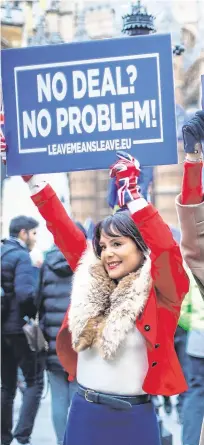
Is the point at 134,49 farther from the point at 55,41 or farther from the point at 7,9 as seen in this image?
the point at 7,9

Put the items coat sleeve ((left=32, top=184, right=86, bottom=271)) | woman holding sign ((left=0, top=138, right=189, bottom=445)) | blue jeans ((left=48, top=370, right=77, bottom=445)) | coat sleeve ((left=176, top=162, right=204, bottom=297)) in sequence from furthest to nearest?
blue jeans ((left=48, top=370, right=77, bottom=445)) < coat sleeve ((left=32, top=184, right=86, bottom=271)) < woman holding sign ((left=0, top=138, right=189, bottom=445)) < coat sleeve ((left=176, top=162, right=204, bottom=297))

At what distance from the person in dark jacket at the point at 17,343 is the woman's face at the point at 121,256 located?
3.64 feet

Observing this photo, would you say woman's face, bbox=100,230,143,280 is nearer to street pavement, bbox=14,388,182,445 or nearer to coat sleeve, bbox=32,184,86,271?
coat sleeve, bbox=32,184,86,271

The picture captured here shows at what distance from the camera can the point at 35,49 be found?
2.52m

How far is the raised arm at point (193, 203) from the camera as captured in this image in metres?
2.09

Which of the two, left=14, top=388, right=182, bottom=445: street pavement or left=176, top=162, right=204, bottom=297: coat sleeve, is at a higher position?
left=176, top=162, right=204, bottom=297: coat sleeve

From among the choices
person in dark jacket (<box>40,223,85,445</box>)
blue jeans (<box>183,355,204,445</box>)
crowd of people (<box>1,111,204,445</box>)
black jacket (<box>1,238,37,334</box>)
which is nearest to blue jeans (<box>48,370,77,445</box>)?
person in dark jacket (<box>40,223,85,445</box>)

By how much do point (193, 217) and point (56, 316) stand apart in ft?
4.63

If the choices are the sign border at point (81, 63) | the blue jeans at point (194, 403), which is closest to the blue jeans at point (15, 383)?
the blue jeans at point (194, 403)

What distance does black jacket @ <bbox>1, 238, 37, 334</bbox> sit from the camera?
3.41 meters

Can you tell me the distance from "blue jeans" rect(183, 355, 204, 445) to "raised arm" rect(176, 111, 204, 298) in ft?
3.53


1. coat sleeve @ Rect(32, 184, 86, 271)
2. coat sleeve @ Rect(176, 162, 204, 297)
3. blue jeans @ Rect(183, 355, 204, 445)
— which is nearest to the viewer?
coat sleeve @ Rect(176, 162, 204, 297)

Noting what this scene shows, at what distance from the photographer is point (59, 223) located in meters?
2.38

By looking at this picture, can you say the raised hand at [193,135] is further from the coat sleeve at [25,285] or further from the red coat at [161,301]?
the coat sleeve at [25,285]
